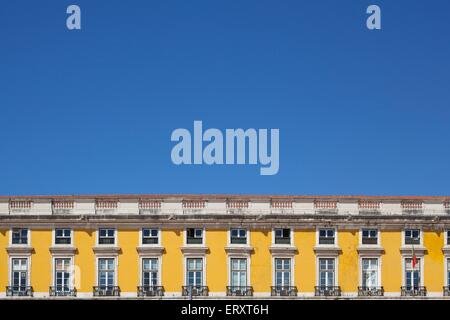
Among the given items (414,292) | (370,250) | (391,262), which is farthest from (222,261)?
(414,292)

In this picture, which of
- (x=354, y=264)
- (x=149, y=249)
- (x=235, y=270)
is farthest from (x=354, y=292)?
(x=149, y=249)

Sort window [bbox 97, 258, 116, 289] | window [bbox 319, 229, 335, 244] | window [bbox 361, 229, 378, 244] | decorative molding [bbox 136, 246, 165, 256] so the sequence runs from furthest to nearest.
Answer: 1. window [bbox 361, 229, 378, 244]
2. window [bbox 319, 229, 335, 244]
3. window [bbox 97, 258, 116, 289]
4. decorative molding [bbox 136, 246, 165, 256]

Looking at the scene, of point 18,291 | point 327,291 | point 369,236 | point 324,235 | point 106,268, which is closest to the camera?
point 18,291

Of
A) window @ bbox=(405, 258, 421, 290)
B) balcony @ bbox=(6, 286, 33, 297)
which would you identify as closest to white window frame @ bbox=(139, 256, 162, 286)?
balcony @ bbox=(6, 286, 33, 297)

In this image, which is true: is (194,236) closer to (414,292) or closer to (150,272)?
(150,272)

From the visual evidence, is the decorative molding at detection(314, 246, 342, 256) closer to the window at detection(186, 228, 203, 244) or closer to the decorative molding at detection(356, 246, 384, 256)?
the decorative molding at detection(356, 246, 384, 256)

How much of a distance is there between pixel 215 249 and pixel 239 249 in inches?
49.0

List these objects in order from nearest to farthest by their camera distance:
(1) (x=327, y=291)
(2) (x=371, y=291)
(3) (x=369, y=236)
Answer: (1) (x=327, y=291) → (2) (x=371, y=291) → (3) (x=369, y=236)

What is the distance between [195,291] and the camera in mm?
64250

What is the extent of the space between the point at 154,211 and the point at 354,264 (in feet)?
35.4

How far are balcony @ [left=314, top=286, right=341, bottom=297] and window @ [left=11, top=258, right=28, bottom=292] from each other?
15.1 meters

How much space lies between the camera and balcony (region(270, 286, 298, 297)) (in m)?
64.4
